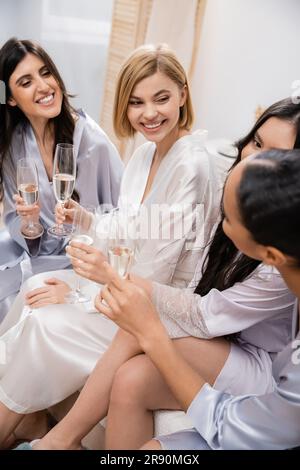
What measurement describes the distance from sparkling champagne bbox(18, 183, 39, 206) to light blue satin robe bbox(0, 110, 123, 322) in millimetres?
282

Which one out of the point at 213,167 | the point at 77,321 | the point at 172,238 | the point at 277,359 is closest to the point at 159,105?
the point at 213,167

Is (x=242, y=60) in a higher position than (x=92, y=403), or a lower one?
higher

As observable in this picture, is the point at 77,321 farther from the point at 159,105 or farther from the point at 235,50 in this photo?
the point at 235,50

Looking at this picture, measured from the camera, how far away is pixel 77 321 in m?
Result: 1.40

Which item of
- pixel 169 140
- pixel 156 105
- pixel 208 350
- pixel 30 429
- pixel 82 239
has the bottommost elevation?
pixel 30 429

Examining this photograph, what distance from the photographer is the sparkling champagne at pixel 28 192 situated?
162 centimetres

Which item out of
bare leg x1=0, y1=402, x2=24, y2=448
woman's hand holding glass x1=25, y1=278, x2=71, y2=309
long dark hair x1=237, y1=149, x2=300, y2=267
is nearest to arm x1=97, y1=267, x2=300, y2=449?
long dark hair x1=237, y1=149, x2=300, y2=267

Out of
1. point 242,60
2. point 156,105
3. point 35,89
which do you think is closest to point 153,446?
point 156,105

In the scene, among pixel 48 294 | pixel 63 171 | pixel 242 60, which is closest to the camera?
pixel 48 294

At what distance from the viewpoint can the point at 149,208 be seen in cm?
172

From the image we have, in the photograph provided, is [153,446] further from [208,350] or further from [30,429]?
[30,429]

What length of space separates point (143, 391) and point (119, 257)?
0.32 metres

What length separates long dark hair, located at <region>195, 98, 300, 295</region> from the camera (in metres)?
1.22

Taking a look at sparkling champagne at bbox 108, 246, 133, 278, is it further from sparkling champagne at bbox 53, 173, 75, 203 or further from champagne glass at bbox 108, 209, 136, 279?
sparkling champagne at bbox 53, 173, 75, 203
